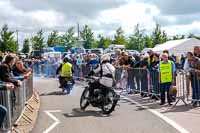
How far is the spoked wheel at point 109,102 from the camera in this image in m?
13.6

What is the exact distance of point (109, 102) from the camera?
13820mm

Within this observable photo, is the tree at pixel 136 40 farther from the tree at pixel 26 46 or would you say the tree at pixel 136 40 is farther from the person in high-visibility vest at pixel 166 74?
the person in high-visibility vest at pixel 166 74

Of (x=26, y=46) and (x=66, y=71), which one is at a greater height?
(x=26, y=46)

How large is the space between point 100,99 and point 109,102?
0.35 meters

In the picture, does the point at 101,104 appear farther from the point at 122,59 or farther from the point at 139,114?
the point at 122,59

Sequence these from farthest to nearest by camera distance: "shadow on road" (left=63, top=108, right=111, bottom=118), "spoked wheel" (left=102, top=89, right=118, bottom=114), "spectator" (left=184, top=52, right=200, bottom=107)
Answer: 1. "spectator" (left=184, top=52, right=200, bottom=107)
2. "spoked wheel" (left=102, top=89, right=118, bottom=114)
3. "shadow on road" (left=63, top=108, right=111, bottom=118)

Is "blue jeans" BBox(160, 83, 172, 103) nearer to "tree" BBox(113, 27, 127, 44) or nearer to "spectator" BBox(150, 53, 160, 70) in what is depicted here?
"spectator" BBox(150, 53, 160, 70)

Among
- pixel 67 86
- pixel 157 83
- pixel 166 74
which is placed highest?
pixel 166 74

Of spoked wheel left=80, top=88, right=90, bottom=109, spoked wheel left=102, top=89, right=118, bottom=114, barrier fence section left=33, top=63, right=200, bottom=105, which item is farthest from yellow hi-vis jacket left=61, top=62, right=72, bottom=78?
spoked wheel left=102, top=89, right=118, bottom=114

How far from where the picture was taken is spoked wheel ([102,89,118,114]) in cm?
1362

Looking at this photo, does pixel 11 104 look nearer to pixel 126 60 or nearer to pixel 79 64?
pixel 126 60

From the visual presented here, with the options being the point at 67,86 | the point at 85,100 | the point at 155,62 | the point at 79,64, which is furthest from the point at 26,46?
the point at 85,100

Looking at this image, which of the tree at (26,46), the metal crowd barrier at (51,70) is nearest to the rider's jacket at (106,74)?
the metal crowd barrier at (51,70)

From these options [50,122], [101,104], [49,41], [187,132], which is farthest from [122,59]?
[49,41]
